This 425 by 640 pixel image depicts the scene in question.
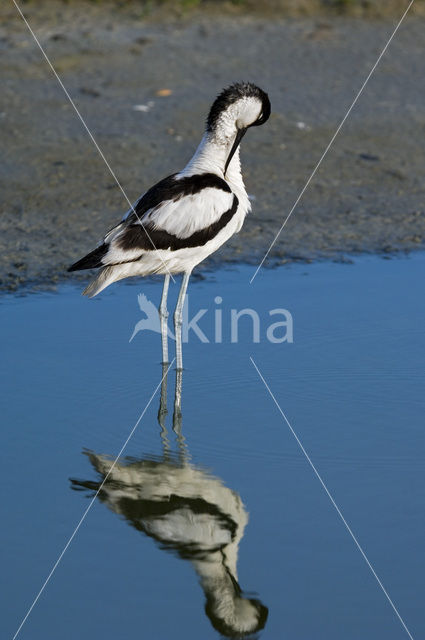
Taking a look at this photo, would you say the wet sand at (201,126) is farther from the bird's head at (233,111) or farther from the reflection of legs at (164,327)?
the bird's head at (233,111)

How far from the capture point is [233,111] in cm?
549

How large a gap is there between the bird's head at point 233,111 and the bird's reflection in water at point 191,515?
168 centimetres

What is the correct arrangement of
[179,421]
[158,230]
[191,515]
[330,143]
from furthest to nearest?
[330,143], [158,230], [179,421], [191,515]

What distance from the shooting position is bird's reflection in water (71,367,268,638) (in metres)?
3.33

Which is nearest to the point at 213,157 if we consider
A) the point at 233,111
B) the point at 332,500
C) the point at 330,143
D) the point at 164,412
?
the point at 233,111

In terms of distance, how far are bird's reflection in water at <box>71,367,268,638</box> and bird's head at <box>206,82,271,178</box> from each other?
1679 mm

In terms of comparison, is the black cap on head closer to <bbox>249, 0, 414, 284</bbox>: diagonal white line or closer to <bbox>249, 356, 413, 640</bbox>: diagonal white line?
<bbox>249, 0, 414, 284</bbox>: diagonal white line

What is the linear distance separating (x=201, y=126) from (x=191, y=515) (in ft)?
17.0

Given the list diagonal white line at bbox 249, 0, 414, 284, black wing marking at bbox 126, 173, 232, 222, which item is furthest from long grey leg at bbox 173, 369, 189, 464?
diagonal white line at bbox 249, 0, 414, 284

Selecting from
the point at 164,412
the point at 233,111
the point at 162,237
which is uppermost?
the point at 233,111

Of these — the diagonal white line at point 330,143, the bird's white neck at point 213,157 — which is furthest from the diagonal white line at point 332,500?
the diagonal white line at point 330,143

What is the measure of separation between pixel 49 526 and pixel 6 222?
3.57 meters

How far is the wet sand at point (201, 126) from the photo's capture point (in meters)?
6.94

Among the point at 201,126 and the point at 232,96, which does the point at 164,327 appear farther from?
the point at 201,126
